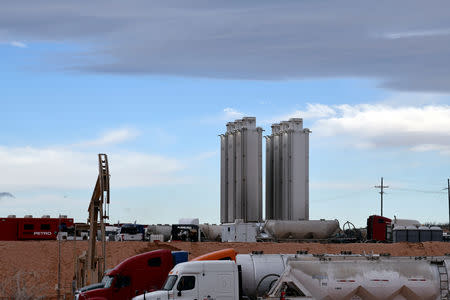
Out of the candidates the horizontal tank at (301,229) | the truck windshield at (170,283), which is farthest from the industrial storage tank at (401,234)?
the truck windshield at (170,283)

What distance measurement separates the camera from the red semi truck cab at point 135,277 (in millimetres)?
31078

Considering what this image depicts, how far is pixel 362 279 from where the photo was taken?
2662 cm

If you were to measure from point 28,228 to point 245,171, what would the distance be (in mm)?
22728

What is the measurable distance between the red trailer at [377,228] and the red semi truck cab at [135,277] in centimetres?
4546

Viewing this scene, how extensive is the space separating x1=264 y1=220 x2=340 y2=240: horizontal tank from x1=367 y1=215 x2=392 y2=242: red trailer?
493cm

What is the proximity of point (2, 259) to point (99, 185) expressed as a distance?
16.2 metres

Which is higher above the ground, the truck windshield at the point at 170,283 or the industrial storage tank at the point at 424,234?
the industrial storage tank at the point at 424,234

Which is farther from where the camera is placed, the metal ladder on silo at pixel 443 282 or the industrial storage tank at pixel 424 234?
the industrial storage tank at pixel 424 234

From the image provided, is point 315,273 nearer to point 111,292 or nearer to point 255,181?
→ point 111,292

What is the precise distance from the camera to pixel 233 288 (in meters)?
25.8

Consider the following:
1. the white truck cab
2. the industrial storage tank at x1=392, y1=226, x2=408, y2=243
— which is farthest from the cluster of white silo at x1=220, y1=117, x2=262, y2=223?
the white truck cab

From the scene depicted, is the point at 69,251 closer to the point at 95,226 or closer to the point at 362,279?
the point at 95,226

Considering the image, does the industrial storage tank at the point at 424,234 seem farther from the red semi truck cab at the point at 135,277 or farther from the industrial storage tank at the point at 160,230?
the red semi truck cab at the point at 135,277

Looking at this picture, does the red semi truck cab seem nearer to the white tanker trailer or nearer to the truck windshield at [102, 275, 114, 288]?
the truck windshield at [102, 275, 114, 288]
